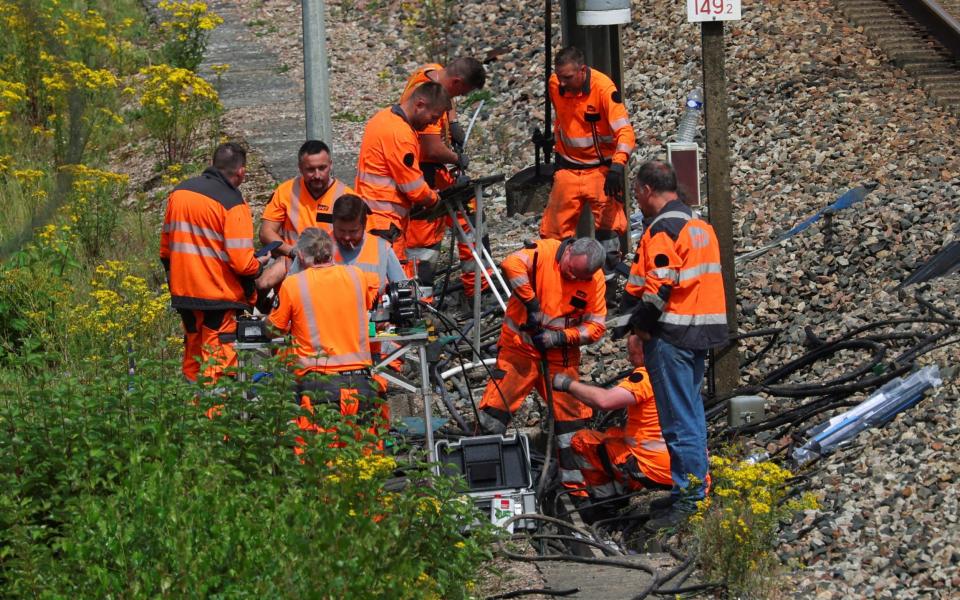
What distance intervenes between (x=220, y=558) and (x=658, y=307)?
356cm

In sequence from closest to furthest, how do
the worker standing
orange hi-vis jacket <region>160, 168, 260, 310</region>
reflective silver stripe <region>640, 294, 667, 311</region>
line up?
reflective silver stripe <region>640, 294, 667, 311</region>, the worker standing, orange hi-vis jacket <region>160, 168, 260, 310</region>

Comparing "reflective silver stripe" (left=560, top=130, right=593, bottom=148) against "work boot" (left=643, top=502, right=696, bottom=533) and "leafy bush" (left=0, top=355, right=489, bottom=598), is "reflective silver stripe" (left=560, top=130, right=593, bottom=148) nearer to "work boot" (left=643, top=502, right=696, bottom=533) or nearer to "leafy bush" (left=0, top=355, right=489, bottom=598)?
"work boot" (left=643, top=502, right=696, bottom=533)

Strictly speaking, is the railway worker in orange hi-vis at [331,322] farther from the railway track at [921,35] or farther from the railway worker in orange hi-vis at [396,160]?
the railway track at [921,35]

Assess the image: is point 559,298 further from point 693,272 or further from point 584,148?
point 584,148

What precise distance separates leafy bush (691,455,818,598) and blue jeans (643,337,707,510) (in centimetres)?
123

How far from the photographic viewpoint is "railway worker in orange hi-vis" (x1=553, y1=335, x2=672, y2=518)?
8.55 m

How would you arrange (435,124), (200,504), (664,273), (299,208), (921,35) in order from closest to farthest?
(200,504)
(664,273)
(299,208)
(435,124)
(921,35)

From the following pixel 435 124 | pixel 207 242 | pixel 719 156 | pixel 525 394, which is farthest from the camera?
pixel 435 124

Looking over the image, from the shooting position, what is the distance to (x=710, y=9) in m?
9.32

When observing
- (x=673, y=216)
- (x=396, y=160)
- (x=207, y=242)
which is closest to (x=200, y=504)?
(x=673, y=216)

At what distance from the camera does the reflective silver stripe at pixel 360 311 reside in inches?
300

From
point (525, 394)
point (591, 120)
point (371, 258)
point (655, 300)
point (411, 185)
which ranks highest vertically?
point (591, 120)

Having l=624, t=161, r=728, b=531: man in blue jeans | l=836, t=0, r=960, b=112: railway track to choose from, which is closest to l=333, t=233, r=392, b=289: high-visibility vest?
l=624, t=161, r=728, b=531: man in blue jeans

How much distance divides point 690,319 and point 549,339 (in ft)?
3.18
